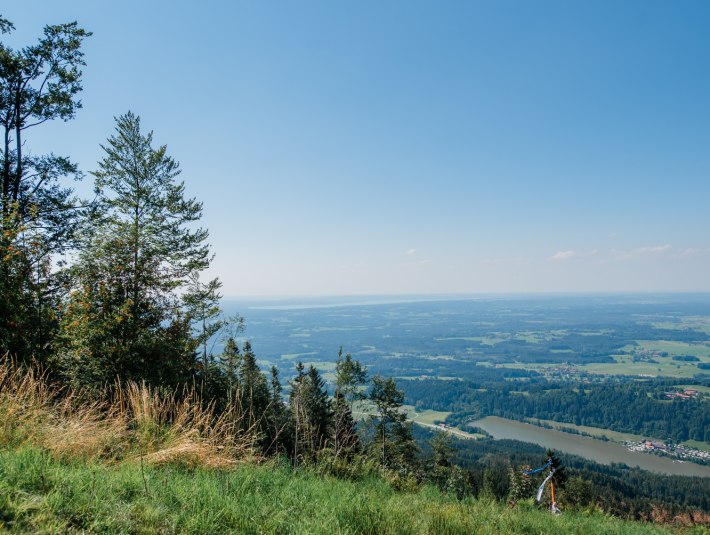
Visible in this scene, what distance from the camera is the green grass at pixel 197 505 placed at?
2357mm

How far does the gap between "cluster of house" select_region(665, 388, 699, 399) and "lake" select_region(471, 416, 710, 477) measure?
40.1 m

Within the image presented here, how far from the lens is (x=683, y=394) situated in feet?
370

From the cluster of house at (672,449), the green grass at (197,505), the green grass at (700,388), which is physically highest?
the green grass at (197,505)

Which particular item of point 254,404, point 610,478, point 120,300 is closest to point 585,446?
point 610,478

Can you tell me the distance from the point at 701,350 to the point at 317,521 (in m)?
254

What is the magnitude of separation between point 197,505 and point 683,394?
510ft

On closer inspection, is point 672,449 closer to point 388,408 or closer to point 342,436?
point 388,408

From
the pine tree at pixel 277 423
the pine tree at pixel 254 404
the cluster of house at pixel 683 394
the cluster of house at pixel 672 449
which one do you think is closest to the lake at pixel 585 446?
the cluster of house at pixel 672 449

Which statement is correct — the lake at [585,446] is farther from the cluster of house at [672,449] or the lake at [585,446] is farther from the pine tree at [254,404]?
the pine tree at [254,404]

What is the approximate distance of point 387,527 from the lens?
2.90 metres

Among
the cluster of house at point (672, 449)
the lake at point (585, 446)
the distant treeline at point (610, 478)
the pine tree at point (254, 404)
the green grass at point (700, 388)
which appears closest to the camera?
the pine tree at point (254, 404)

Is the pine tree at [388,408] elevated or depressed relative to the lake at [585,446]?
elevated

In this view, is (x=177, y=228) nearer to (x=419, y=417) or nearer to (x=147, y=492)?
(x=147, y=492)

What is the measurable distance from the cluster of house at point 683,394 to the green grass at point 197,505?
14899 cm
